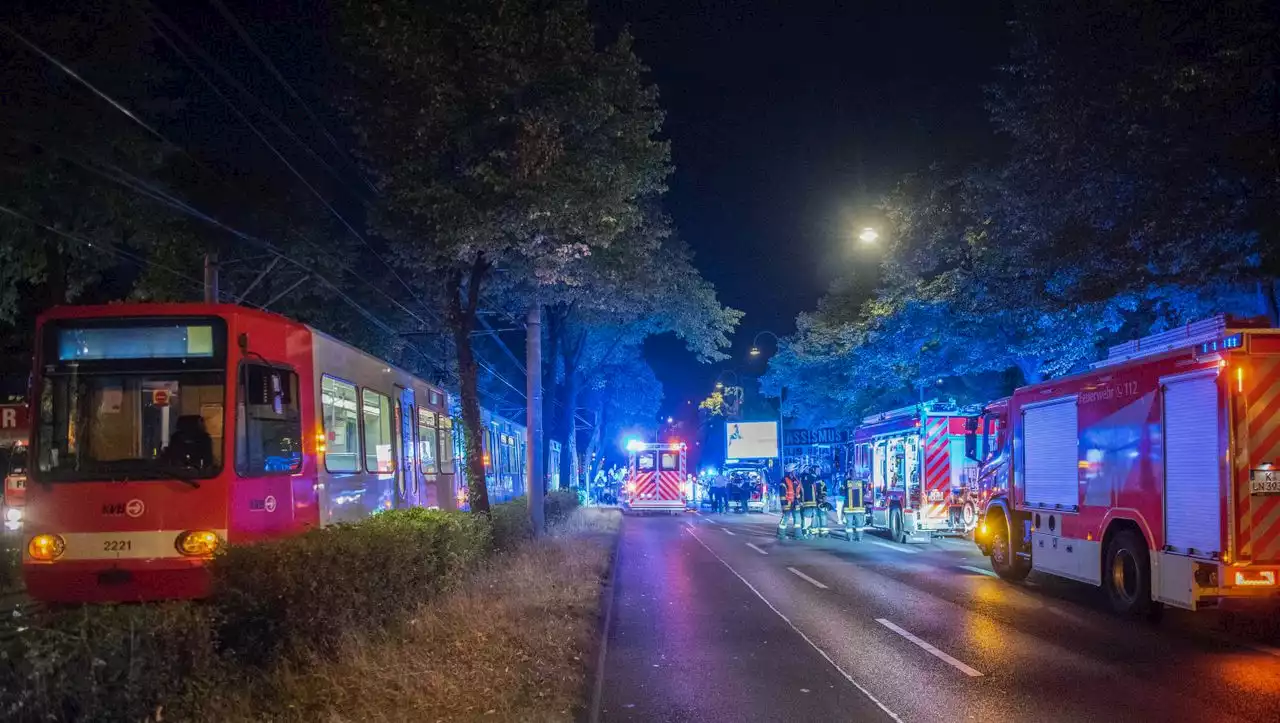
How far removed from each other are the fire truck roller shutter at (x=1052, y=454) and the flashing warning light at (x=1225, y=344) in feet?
11.2

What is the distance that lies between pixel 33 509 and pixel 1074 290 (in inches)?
642

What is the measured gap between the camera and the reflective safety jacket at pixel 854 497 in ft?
88.3

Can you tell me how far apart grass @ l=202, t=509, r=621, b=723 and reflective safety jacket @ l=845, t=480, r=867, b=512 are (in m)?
15.6

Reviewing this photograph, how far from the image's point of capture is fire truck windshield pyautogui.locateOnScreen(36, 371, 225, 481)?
9.96 m

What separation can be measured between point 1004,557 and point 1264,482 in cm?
646

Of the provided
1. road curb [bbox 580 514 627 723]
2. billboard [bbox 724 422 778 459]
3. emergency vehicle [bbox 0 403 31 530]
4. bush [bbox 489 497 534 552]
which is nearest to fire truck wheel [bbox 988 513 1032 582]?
road curb [bbox 580 514 627 723]

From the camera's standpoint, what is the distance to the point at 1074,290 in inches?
734

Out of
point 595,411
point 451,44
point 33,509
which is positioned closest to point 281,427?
point 33,509

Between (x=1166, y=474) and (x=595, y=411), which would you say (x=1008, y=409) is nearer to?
(x=1166, y=474)

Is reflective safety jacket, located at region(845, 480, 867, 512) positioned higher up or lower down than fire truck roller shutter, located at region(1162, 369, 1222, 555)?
lower down

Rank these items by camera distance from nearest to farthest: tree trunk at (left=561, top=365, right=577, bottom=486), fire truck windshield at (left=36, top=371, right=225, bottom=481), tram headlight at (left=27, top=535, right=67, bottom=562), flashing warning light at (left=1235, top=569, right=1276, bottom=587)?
tram headlight at (left=27, top=535, right=67, bottom=562) → fire truck windshield at (left=36, top=371, right=225, bottom=481) → flashing warning light at (left=1235, top=569, right=1276, bottom=587) → tree trunk at (left=561, top=365, right=577, bottom=486)

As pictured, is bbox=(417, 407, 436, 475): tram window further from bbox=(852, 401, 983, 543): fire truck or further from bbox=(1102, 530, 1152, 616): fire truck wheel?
bbox=(1102, 530, 1152, 616): fire truck wheel

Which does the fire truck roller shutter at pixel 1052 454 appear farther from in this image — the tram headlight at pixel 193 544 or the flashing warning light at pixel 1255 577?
the tram headlight at pixel 193 544

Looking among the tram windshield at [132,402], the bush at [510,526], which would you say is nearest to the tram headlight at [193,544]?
the tram windshield at [132,402]
